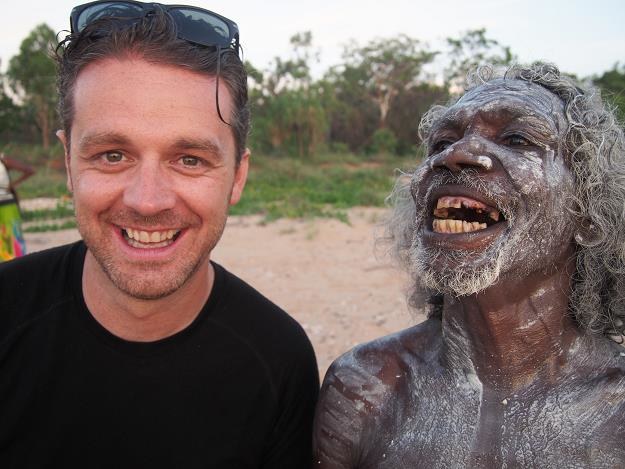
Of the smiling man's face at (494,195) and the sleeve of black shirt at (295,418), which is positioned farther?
the sleeve of black shirt at (295,418)

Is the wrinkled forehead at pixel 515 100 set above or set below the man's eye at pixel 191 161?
above

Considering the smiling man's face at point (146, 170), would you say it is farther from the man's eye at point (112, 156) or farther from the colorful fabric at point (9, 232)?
the colorful fabric at point (9, 232)

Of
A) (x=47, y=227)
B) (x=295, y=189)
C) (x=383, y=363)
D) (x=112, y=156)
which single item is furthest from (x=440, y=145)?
(x=295, y=189)

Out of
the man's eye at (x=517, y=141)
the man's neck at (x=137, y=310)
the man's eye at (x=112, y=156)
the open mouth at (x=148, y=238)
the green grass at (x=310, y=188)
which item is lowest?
the man's neck at (x=137, y=310)

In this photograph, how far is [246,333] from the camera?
7.01 feet

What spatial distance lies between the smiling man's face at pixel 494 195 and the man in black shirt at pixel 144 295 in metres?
0.71

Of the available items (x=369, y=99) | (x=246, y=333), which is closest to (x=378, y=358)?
(x=246, y=333)

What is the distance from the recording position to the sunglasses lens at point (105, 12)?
2.00m

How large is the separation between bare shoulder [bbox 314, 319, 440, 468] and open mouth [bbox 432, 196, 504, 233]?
512mm

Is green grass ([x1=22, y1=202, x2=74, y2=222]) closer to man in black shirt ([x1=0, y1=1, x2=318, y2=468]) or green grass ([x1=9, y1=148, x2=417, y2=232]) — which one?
green grass ([x1=9, y1=148, x2=417, y2=232])

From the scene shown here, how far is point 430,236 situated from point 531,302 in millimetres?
426

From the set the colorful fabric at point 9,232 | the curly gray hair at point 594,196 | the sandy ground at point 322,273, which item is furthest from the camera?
the sandy ground at point 322,273

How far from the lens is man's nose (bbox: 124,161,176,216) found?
1.79m

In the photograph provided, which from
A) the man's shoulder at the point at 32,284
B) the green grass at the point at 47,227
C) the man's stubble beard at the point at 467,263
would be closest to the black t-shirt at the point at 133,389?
the man's shoulder at the point at 32,284
